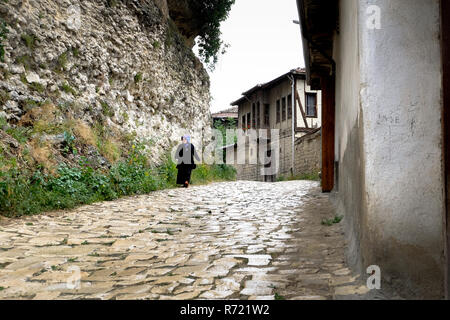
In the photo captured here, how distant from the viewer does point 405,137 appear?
251 cm

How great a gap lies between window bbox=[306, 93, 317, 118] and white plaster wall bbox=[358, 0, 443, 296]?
20250mm

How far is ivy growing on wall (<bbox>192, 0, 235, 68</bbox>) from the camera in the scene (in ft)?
53.5

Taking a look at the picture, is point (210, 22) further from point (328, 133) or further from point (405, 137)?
point (405, 137)

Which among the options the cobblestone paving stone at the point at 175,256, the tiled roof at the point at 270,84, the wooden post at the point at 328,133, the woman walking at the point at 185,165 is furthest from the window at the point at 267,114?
the cobblestone paving stone at the point at 175,256

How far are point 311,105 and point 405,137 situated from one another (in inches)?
812

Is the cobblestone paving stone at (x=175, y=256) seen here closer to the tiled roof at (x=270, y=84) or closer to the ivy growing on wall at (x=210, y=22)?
the ivy growing on wall at (x=210, y=22)

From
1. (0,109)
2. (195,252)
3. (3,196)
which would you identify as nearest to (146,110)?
(0,109)

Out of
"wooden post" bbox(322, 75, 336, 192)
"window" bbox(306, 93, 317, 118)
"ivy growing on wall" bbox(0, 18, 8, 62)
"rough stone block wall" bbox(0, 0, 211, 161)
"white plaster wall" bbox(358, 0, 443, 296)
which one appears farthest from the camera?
"window" bbox(306, 93, 317, 118)

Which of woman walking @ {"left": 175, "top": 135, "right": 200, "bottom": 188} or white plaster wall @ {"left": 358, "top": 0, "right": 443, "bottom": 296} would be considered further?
woman walking @ {"left": 175, "top": 135, "right": 200, "bottom": 188}

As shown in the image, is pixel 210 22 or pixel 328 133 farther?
pixel 210 22

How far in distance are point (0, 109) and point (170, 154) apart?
6.62 meters

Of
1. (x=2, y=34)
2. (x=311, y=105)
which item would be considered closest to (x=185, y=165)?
(x=2, y=34)

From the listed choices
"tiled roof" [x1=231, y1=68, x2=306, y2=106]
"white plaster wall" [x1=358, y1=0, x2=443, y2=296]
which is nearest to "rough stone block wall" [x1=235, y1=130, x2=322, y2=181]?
"tiled roof" [x1=231, y1=68, x2=306, y2=106]

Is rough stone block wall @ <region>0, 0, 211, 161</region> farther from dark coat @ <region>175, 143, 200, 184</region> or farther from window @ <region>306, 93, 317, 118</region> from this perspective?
window @ <region>306, 93, 317, 118</region>
